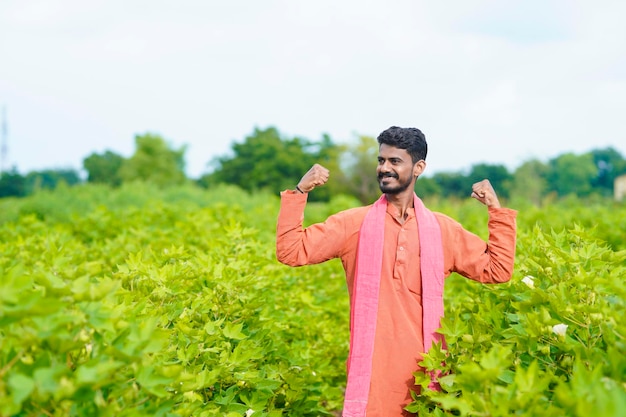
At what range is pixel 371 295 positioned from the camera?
11.6 feet

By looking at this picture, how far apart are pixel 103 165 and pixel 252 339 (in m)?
91.0

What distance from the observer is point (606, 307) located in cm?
241

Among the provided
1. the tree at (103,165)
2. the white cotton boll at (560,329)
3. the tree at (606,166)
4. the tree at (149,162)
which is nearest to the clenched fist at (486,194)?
the white cotton boll at (560,329)

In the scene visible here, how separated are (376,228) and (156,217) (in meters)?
7.69

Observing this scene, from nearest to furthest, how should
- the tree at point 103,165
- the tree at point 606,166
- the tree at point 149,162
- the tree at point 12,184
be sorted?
the tree at point 12,184, the tree at point 149,162, the tree at point 103,165, the tree at point 606,166

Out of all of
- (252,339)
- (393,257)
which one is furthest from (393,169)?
(252,339)

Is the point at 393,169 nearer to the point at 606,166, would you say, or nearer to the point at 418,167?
the point at 418,167

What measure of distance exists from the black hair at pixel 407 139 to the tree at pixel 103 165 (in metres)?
85.9

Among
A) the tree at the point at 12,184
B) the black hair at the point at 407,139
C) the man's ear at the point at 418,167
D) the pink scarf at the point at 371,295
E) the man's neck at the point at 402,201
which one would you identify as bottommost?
the tree at the point at 12,184

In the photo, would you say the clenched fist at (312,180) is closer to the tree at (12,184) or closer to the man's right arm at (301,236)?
the man's right arm at (301,236)

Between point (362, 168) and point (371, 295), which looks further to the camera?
point (362, 168)

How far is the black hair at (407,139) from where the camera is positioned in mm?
3625

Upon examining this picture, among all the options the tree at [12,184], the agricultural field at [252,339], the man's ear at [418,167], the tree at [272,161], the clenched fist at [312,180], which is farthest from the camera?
the tree at [272,161]

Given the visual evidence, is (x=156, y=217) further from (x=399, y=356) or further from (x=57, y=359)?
(x=57, y=359)
